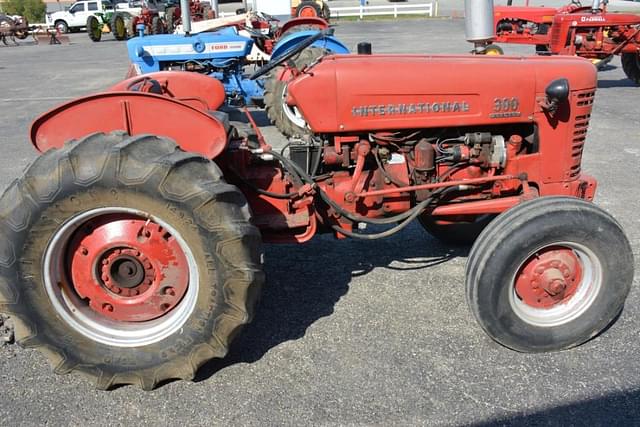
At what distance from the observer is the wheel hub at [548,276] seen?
2.77 m

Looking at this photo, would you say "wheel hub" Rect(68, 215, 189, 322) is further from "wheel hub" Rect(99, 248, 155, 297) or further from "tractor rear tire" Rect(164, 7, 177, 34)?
"tractor rear tire" Rect(164, 7, 177, 34)

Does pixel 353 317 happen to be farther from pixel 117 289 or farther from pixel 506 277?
pixel 117 289

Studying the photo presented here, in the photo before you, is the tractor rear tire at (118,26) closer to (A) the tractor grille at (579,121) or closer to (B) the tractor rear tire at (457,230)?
(B) the tractor rear tire at (457,230)

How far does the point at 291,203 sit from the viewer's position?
3096mm

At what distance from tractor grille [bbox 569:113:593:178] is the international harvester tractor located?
0.02 metres

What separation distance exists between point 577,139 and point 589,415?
149 cm

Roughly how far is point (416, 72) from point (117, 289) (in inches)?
73.3

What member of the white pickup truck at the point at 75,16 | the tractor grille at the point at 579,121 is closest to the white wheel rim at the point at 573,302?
the tractor grille at the point at 579,121

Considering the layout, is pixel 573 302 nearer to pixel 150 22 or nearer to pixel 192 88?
pixel 192 88

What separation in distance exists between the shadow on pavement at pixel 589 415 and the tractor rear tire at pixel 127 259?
4.26ft

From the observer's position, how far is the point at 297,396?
8.45 ft

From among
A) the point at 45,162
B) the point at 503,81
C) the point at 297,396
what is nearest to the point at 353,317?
the point at 297,396

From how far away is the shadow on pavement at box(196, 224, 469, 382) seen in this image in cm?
299

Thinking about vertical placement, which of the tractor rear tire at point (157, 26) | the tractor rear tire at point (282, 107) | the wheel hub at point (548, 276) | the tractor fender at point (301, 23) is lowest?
the wheel hub at point (548, 276)
